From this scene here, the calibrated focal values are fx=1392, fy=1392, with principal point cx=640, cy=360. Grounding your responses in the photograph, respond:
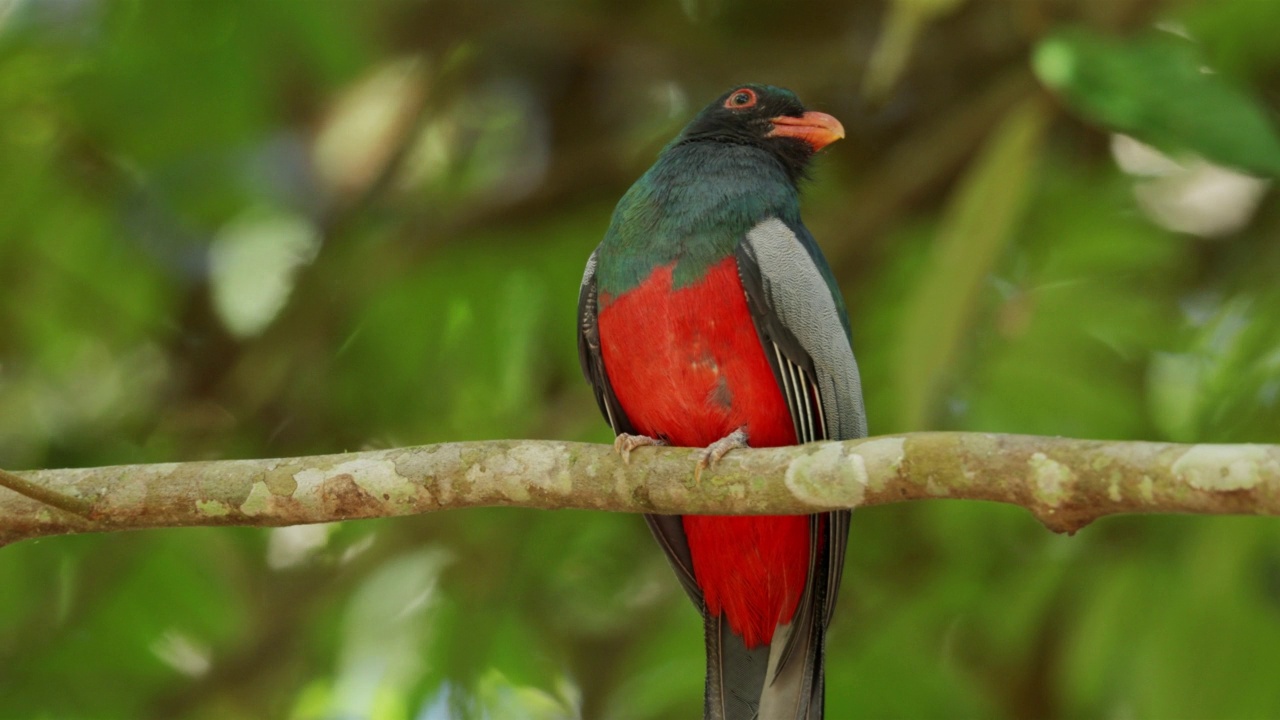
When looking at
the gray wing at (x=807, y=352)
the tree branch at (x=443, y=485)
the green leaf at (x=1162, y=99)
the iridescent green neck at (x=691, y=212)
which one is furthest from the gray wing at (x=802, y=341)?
the green leaf at (x=1162, y=99)

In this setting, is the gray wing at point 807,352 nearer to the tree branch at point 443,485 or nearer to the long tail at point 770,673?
the long tail at point 770,673

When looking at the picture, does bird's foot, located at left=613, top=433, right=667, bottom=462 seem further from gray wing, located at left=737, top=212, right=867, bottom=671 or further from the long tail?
the long tail

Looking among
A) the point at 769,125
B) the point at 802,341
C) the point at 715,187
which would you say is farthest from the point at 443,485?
the point at 769,125

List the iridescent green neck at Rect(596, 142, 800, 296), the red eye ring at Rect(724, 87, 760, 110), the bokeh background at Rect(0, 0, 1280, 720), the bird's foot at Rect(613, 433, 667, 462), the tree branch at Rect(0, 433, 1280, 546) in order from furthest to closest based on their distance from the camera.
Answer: the red eye ring at Rect(724, 87, 760, 110) < the bokeh background at Rect(0, 0, 1280, 720) < the iridescent green neck at Rect(596, 142, 800, 296) < the bird's foot at Rect(613, 433, 667, 462) < the tree branch at Rect(0, 433, 1280, 546)

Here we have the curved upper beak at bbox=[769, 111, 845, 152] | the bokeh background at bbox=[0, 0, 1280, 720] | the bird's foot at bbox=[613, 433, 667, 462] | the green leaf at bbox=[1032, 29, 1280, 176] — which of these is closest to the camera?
the bird's foot at bbox=[613, 433, 667, 462]

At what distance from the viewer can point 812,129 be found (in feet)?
14.5

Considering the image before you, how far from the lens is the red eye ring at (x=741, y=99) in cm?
452

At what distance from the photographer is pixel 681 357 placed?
3676 millimetres

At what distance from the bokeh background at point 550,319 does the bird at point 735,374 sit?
291mm

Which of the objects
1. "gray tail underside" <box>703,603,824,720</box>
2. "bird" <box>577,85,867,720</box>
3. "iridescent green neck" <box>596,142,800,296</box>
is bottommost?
"gray tail underside" <box>703,603,824,720</box>

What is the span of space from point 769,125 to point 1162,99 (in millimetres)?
1344

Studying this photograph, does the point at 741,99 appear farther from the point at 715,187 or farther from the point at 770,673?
the point at 770,673

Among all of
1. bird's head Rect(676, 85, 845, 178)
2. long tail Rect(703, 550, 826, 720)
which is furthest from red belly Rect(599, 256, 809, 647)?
bird's head Rect(676, 85, 845, 178)

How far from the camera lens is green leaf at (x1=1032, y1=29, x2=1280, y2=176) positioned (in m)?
3.31
